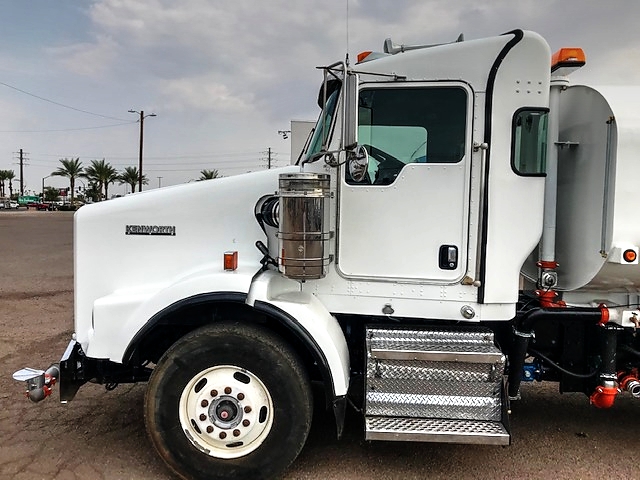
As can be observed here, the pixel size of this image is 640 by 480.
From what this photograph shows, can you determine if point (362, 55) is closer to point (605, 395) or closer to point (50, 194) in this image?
point (605, 395)

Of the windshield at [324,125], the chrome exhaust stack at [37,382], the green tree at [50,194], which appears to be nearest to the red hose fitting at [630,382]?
the windshield at [324,125]

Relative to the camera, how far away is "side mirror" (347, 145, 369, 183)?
2979 mm

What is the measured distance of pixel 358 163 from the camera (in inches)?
120

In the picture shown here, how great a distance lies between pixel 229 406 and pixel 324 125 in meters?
1.93

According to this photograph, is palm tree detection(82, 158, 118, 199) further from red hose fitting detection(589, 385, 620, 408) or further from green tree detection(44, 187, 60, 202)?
red hose fitting detection(589, 385, 620, 408)

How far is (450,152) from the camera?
3262mm

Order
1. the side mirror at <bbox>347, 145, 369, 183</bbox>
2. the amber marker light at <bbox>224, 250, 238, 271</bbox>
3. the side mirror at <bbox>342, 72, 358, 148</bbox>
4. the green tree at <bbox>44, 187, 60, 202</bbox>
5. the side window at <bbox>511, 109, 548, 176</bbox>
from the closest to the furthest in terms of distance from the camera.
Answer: the side mirror at <bbox>342, 72, 358, 148</bbox>, the side mirror at <bbox>347, 145, 369, 183</bbox>, the side window at <bbox>511, 109, 548, 176</bbox>, the amber marker light at <bbox>224, 250, 238, 271</bbox>, the green tree at <bbox>44, 187, 60, 202</bbox>

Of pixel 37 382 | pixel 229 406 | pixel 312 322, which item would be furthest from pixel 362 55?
pixel 37 382

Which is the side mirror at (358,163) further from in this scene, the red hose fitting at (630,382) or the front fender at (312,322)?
the red hose fitting at (630,382)

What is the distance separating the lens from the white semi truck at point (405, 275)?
318 centimetres

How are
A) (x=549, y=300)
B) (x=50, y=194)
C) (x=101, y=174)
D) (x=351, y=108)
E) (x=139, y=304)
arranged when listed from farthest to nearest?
(x=50, y=194)
(x=101, y=174)
(x=549, y=300)
(x=139, y=304)
(x=351, y=108)

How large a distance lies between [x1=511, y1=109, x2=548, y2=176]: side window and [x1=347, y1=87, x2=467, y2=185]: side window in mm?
327

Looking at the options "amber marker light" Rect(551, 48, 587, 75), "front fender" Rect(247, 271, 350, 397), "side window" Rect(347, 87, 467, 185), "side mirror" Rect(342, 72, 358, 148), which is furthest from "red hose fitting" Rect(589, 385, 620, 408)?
"side mirror" Rect(342, 72, 358, 148)

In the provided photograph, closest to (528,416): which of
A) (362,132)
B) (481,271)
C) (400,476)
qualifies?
(400,476)
